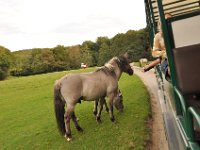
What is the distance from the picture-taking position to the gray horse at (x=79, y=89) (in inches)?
356

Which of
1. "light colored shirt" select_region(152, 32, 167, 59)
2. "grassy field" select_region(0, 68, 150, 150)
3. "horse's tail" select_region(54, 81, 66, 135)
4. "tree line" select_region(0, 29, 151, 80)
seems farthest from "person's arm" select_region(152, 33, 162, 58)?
"tree line" select_region(0, 29, 151, 80)

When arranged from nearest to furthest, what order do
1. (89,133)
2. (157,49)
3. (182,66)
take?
(182,66)
(157,49)
(89,133)

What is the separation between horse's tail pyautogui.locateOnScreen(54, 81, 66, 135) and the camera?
8984 millimetres

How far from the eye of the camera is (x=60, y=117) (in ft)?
29.4

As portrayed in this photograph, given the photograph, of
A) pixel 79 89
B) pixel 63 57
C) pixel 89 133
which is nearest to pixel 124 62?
pixel 79 89

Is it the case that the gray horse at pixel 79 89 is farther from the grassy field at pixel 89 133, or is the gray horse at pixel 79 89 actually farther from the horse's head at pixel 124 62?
the grassy field at pixel 89 133

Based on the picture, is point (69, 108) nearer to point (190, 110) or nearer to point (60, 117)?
point (60, 117)

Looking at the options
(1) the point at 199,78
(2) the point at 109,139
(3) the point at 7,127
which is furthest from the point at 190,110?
(3) the point at 7,127

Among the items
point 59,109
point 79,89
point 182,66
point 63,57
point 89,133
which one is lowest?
point 89,133

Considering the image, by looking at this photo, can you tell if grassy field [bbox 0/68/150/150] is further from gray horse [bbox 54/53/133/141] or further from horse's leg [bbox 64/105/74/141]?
gray horse [bbox 54/53/133/141]

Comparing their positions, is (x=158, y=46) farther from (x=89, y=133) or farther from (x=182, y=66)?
(x=89, y=133)

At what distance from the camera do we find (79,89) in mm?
9398

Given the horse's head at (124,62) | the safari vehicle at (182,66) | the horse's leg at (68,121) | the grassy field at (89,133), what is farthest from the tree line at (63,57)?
the safari vehicle at (182,66)

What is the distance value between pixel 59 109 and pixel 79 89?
81cm
